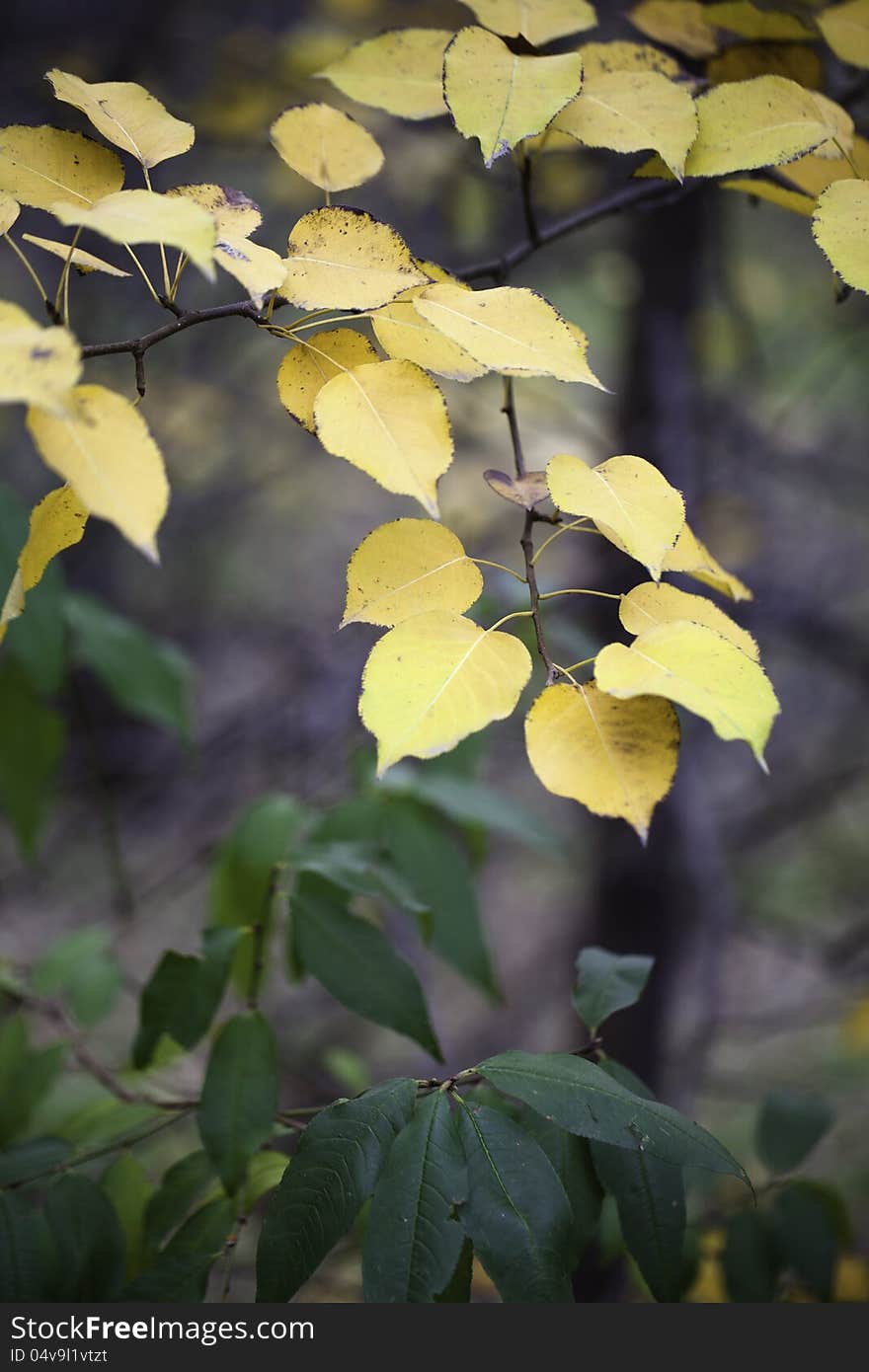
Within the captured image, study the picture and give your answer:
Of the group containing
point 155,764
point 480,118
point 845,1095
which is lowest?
point 845,1095

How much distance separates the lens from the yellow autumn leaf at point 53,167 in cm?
48

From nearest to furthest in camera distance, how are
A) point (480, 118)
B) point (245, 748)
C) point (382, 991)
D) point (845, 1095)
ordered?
point (480, 118)
point (382, 991)
point (245, 748)
point (845, 1095)

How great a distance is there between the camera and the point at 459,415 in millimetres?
2184

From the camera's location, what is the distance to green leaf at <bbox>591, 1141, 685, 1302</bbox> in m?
0.55

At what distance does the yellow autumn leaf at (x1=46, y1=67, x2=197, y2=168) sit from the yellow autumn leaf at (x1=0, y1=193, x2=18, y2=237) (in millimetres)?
71

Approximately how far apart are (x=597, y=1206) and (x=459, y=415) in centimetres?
185

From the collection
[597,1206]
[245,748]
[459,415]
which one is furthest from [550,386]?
[597,1206]

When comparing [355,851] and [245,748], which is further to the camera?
[245,748]

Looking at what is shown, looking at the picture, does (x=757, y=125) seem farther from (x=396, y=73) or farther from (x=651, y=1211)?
(x=651, y=1211)

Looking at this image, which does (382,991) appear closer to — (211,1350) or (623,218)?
(211,1350)

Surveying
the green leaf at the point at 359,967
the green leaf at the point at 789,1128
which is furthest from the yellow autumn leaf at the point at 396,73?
the green leaf at the point at 789,1128

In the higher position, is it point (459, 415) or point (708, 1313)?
point (708, 1313)

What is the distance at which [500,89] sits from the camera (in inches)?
20.2

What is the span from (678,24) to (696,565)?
0.47m
